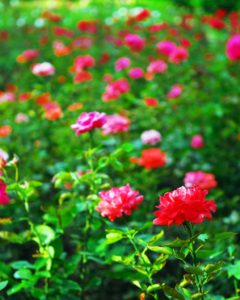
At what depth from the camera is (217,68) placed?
369 cm

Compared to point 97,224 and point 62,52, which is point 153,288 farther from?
point 62,52

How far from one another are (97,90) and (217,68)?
95cm

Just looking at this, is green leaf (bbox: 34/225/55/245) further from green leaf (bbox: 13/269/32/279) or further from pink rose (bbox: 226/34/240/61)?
pink rose (bbox: 226/34/240/61)

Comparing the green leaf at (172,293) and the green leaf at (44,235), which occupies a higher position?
the green leaf at (172,293)

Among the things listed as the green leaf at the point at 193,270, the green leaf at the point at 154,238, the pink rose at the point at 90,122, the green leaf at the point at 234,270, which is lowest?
the green leaf at the point at 234,270

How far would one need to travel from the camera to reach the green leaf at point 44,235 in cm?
193

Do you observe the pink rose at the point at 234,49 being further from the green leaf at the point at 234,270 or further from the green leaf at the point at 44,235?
the green leaf at the point at 234,270

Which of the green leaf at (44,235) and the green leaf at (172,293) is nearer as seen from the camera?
the green leaf at (172,293)

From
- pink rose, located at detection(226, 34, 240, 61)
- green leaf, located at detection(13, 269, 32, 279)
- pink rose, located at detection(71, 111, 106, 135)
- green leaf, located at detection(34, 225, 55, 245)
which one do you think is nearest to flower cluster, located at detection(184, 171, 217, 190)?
pink rose, located at detection(71, 111, 106, 135)

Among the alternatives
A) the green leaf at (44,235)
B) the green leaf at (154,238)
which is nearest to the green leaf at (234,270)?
the green leaf at (154,238)

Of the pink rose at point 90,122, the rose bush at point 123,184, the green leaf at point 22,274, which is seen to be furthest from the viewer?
the pink rose at point 90,122

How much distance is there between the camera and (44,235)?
6.43 feet

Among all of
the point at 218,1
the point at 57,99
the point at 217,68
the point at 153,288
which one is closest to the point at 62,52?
the point at 57,99

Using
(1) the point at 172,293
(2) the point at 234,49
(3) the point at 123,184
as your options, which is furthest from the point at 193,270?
(2) the point at 234,49
